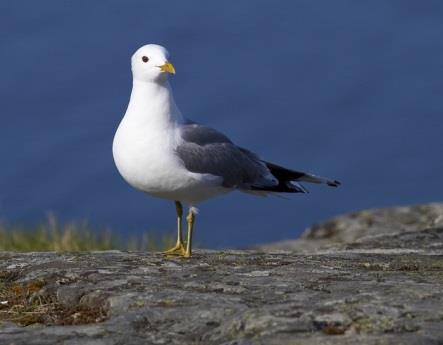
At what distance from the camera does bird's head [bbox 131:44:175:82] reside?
8.09m

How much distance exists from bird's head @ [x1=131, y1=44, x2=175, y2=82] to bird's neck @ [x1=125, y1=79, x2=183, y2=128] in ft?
0.13

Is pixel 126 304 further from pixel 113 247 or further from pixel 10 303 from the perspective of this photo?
pixel 113 247

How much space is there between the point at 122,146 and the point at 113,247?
3500 millimetres

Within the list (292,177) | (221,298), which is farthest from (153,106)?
(221,298)

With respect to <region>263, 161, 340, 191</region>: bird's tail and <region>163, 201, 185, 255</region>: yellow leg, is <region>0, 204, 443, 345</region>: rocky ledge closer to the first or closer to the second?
<region>163, 201, 185, 255</region>: yellow leg

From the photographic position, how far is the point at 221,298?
5820mm

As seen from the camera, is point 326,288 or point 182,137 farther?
point 182,137

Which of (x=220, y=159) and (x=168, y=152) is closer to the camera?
(x=168, y=152)

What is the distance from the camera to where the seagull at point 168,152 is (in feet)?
25.1

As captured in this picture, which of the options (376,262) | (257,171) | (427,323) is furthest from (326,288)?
(257,171)

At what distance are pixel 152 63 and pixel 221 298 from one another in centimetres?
268

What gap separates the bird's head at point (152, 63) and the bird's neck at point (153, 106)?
40 millimetres

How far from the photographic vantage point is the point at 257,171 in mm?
8719

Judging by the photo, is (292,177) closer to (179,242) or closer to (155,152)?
(179,242)
